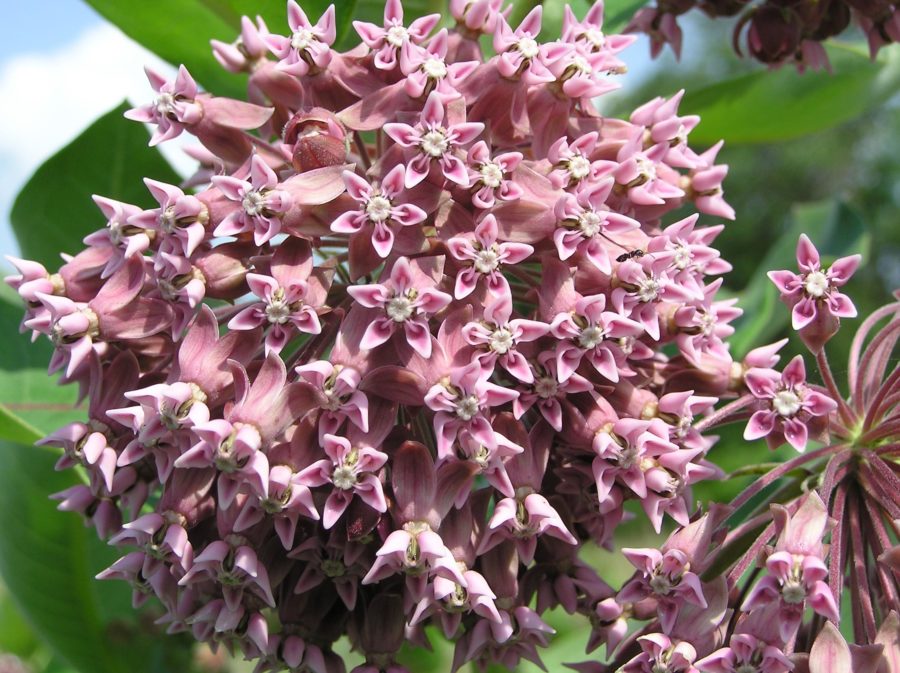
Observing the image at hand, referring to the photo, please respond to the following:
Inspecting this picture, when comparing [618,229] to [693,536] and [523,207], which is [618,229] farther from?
[693,536]

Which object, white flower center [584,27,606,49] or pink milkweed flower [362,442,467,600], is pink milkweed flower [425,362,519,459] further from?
white flower center [584,27,606,49]

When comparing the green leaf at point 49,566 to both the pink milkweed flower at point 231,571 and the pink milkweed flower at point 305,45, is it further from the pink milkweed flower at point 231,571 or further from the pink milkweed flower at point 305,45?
the pink milkweed flower at point 305,45

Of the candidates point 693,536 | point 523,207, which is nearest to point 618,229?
point 523,207

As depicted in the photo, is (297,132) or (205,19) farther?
(205,19)

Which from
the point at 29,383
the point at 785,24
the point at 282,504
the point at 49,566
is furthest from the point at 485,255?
the point at 49,566

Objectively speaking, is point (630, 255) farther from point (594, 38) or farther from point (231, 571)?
point (231, 571)

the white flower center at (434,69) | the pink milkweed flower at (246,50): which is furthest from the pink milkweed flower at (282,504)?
the pink milkweed flower at (246,50)

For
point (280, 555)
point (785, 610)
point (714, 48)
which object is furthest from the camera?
point (714, 48)
